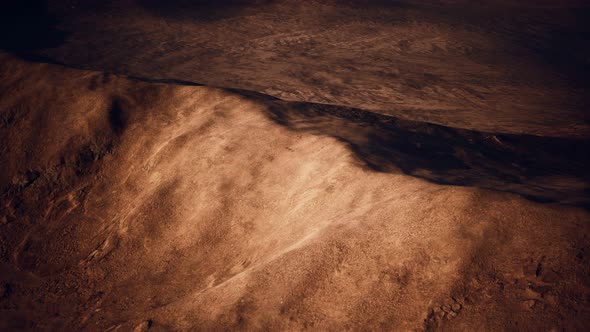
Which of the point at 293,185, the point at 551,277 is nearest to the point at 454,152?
the point at 293,185

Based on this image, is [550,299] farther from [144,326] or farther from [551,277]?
[144,326]

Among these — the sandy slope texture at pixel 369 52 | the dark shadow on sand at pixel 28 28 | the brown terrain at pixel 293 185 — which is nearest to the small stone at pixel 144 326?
the brown terrain at pixel 293 185

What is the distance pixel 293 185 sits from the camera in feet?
13.2

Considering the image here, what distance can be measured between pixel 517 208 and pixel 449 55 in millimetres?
7794

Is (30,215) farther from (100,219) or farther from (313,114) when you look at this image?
(313,114)

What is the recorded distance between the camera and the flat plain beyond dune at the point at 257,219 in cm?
228

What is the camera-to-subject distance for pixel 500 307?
207 cm

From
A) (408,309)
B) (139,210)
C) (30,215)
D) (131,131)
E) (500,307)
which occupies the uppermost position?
(500,307)

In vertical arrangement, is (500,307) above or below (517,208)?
below

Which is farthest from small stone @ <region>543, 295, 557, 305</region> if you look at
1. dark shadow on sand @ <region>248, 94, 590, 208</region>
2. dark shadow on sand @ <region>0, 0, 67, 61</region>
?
dark shadow on sand @ <region>0, 0, 67, 61</region>

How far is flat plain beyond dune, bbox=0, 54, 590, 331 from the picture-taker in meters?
2.28

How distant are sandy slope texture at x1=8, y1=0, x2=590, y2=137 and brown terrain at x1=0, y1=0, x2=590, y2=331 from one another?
87 mm

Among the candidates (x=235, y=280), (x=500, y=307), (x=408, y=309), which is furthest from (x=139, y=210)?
(x=500, y=307)

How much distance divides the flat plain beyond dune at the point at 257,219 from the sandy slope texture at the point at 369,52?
43.1 inches
